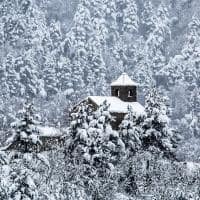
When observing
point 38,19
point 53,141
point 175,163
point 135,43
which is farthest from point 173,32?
point 175,163

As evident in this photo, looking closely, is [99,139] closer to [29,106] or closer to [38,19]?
[29,106]

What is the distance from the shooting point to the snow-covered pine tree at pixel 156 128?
166ft

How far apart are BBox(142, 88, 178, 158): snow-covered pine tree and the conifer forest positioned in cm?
8

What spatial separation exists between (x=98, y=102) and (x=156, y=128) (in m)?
17.1

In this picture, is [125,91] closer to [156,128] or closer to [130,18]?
[156,128]

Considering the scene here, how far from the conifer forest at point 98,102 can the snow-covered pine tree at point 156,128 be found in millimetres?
83

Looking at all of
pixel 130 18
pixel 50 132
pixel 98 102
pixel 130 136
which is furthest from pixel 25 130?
pixel 130 18

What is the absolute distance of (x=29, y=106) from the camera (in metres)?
41.9

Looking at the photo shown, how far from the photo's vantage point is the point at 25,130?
137 feet

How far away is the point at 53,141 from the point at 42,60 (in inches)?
3648

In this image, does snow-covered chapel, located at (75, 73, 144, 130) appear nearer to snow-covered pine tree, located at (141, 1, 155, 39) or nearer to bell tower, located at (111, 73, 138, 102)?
bell tower, located at (111, 73, 138, 102)

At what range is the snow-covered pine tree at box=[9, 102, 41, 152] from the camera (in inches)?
1634

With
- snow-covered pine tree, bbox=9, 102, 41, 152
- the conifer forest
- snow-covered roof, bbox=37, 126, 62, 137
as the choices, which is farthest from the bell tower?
snow-covered pine tree, bbox=9, 102, 41, 152

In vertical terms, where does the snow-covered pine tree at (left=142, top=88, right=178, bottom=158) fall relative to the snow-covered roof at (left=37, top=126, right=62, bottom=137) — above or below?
above
